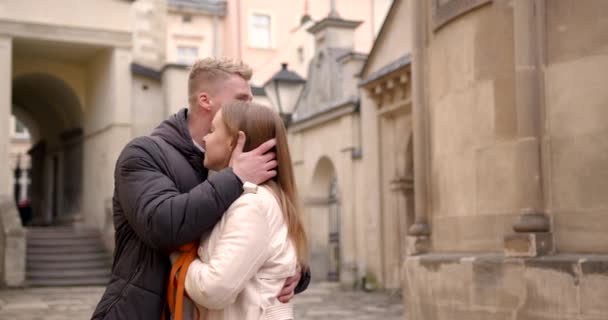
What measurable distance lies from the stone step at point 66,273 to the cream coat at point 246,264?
54.0ft

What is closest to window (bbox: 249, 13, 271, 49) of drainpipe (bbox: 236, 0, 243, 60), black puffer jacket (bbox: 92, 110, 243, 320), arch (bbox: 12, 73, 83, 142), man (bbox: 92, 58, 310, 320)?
drainpipe (bbox: 236, 0, 243, 60)

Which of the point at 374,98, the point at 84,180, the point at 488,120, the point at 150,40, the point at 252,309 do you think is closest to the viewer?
the point at 252,309

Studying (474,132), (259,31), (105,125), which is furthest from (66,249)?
(259,31)

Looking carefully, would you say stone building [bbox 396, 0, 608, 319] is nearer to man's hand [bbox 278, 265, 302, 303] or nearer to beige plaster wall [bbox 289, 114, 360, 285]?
man's hand [bbox 278, 265, 302, 303]

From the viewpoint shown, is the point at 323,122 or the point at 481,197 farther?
the point at 323,122

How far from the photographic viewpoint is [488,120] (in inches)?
293

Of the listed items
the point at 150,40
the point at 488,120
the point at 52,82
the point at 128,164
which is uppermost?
the point at 150,40

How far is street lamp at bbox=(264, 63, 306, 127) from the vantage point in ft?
47.8

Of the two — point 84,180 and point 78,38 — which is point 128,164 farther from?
point 84,180

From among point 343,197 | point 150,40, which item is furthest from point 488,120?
→ point 150,40

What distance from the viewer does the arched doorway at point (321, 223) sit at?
2038 cm

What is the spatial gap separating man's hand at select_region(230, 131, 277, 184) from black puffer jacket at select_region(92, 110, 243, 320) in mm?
39

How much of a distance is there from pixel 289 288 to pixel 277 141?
0.48 metres

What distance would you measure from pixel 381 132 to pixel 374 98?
675 millimetres
